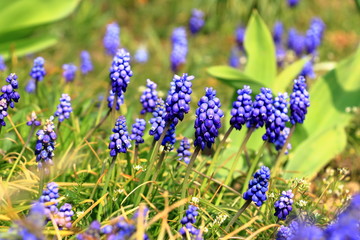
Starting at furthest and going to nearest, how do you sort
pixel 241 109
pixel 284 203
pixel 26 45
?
pixel 26 45, pixel 241 109, pixel 284 203

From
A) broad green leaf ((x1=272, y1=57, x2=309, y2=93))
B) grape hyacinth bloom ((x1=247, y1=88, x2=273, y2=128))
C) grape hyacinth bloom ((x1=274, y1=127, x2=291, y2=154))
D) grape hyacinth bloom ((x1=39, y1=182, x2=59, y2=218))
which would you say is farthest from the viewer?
broad green leaf ((x1=272, y1=57, x2=309, y2=93))

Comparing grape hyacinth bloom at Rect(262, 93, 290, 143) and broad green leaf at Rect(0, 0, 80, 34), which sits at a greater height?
broad green leaf at Rect(0, 0, 80, 34)

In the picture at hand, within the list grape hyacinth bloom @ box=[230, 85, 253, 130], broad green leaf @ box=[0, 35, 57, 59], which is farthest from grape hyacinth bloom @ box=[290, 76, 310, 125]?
broad green leaf @ box=[0, 35, 57, 59]

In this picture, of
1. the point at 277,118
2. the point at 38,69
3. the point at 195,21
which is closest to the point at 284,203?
the point at 277,118

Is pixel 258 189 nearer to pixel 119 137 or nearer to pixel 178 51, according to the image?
pixel 119 137

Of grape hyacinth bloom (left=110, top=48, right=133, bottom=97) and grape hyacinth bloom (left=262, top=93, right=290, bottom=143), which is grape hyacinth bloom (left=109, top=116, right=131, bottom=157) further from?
grape hyacinth bloom (left=262, top=93, right=290, bottom=143)

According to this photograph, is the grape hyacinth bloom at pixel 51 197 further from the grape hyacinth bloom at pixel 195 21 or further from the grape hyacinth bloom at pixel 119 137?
the grape hyacinth bloom at pixel 195 21

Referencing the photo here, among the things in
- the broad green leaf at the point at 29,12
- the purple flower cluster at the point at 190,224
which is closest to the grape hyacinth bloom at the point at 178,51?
the broad green leaf at the point at 29,12
